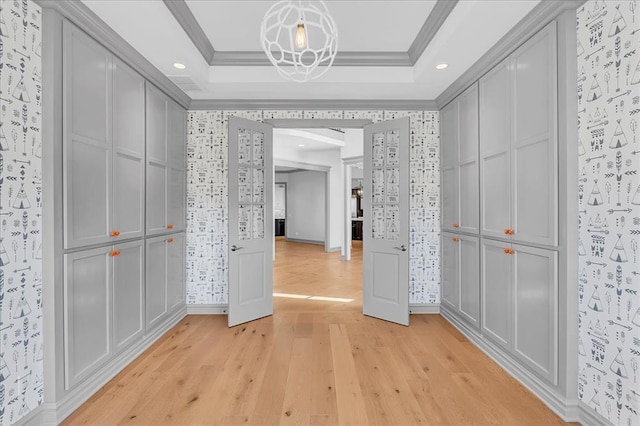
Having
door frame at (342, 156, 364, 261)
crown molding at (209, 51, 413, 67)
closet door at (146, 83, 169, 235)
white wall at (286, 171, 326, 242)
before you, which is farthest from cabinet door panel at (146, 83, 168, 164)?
white wall at (286, 171, 326, 242)

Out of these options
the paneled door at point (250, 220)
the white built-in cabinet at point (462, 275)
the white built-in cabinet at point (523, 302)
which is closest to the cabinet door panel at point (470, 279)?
the white built-in cabinet at point (462, 275)

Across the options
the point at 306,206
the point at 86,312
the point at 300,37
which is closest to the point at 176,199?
the point at 86,312

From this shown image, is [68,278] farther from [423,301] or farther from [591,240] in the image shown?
[423,301]

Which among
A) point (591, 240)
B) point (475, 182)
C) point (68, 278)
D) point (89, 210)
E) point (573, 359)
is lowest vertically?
point (573, 359)

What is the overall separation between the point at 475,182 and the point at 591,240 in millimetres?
1214

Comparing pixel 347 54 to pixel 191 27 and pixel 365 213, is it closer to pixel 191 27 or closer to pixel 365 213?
pixel 191 27

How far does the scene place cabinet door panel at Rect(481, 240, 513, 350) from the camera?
7.88ft

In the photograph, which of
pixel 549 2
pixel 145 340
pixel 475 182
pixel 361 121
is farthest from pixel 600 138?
pixel 145 340

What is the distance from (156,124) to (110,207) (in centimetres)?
106

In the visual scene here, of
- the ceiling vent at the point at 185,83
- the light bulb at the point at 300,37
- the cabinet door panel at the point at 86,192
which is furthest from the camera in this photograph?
the ceiling vent at the point at 185,83

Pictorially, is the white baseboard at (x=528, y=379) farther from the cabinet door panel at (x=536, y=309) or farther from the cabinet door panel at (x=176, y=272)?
the cabinet door panel at (x=176, y=272)

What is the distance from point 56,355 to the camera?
1.84m

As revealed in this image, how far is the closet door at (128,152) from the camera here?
2.37 metres

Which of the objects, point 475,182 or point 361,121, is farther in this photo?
point 361,121
